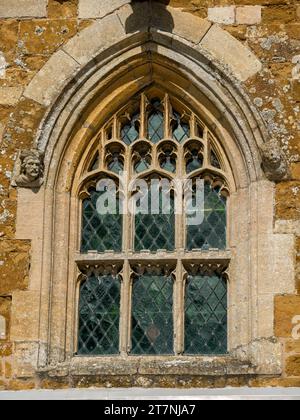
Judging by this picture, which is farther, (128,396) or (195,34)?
(195,34)

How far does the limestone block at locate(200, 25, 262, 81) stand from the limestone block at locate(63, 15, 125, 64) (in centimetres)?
70

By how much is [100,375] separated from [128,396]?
0.43m

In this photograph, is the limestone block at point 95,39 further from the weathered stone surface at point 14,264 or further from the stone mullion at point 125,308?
the stone mullion at point 125,308

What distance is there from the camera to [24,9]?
11344mm

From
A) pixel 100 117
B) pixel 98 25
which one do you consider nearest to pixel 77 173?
pixel 100 117

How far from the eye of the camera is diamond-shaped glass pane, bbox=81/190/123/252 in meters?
11.1

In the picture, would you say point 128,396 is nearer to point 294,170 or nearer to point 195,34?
point 294,170

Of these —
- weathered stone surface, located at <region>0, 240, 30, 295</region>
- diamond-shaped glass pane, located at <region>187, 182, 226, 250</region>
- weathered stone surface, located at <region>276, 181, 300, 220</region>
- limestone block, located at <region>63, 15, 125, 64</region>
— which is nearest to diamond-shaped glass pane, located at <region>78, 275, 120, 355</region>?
weathered stone surface, located at <region>0, 240, 30, 295</region>

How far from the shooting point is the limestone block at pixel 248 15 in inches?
440

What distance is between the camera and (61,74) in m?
11.2

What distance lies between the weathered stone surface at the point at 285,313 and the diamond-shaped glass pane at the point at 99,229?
4.51ft

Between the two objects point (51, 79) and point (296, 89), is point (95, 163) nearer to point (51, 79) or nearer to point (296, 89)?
point (51, 79)

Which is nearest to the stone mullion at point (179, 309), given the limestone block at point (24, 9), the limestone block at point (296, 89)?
the limestone block at point (296, 89)
